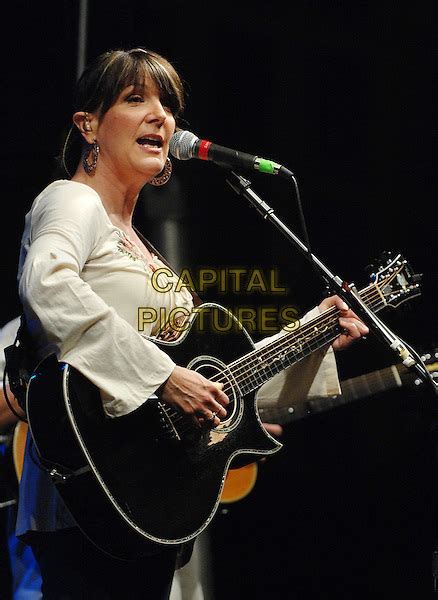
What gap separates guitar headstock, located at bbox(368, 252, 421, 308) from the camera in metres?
2.38

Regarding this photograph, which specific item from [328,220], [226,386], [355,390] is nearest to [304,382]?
[226,386]

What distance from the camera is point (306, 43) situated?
142 inches

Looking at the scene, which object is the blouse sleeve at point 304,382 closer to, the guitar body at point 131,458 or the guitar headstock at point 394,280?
the guitar headstock at point 394,280

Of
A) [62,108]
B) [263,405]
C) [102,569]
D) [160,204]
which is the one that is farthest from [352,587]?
[62,108]

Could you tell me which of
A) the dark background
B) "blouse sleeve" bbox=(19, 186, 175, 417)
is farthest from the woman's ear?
the dark background

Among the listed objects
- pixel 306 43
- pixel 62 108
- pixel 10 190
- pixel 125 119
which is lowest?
pixel 125 119

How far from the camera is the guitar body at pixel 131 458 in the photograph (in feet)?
5.41

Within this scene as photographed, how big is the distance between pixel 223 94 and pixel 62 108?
773mm

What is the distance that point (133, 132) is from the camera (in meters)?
2.02

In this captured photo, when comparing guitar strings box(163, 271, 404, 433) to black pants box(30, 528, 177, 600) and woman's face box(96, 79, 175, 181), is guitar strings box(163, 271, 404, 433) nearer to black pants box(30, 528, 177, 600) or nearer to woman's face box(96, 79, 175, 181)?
black pants box(30, 528, 177, 600)

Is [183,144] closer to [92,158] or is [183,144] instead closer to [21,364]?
[92,158]

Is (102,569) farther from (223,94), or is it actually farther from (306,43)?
(306,43)

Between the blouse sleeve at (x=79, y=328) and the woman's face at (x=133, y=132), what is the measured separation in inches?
12.6

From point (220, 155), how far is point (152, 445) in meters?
0.72
